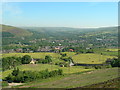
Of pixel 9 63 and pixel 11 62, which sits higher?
pixel 11 62

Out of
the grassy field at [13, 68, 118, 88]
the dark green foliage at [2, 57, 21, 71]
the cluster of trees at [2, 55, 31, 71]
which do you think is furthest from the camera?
the cluster of trees at [2, 55, 31, 71]

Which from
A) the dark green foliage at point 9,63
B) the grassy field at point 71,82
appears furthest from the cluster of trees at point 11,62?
the grassy field at point 71,82

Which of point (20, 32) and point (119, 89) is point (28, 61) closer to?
point (119, 89)

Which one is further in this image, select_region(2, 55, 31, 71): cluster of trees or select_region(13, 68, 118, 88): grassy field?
select_region(2, 55, 31, 71): cluster of trees

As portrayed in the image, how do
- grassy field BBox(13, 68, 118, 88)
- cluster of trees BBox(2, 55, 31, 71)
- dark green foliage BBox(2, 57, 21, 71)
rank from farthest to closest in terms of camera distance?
cluster of trees BBox(2, 55, 31, 71) → dark green foliage BBox(2, 57, 21, 71) → grassy field BBox(13, 68, 118, 88)

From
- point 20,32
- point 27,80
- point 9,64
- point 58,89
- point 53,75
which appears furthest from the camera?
point 20,32

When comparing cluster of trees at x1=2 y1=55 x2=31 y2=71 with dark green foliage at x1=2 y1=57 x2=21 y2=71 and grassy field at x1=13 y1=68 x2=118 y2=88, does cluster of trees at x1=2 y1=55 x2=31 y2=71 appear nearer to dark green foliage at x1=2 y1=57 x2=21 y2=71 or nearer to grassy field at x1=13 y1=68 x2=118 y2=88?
dark green foliage at x1=2 y1=57 x2=21 y2=71

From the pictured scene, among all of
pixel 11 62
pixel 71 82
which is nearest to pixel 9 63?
pixel 11 62

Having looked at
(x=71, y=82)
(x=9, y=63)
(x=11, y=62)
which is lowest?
(x=71, y=82)

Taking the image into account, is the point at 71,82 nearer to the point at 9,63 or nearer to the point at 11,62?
the point at 9,63

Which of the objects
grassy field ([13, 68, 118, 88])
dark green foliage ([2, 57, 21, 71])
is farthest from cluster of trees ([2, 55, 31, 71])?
grassy field ([13, 68, 118, 88])

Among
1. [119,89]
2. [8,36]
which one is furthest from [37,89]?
[8,36]
